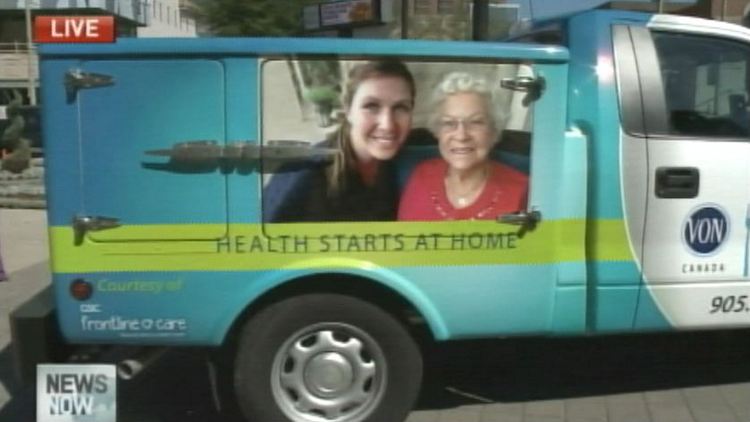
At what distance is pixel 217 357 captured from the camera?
14.5ft

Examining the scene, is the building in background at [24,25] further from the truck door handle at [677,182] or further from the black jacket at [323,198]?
the truck door handle at [677,182]

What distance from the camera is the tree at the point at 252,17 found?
107 ft

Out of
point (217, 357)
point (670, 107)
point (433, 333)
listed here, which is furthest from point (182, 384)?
point (670, 107)

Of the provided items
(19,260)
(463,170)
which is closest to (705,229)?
(463,170)

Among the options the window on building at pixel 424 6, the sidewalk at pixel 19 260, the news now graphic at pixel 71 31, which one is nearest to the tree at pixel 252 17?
the sidewalk at pixel 19 260

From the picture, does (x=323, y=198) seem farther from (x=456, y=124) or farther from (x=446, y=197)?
(x=456, y=124)

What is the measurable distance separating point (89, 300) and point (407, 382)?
148 cm

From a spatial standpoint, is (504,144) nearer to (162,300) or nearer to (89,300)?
(162,300)

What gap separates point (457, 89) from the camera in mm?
4133

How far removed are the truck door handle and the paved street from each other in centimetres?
125

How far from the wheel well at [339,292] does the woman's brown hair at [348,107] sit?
0.41 m

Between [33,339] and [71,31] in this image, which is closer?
[71,31]

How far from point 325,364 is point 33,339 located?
51.5 inches

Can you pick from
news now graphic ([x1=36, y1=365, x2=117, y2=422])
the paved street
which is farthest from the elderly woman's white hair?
news now graphic ([x1=36, y1=365, x2=117, y2=422])
